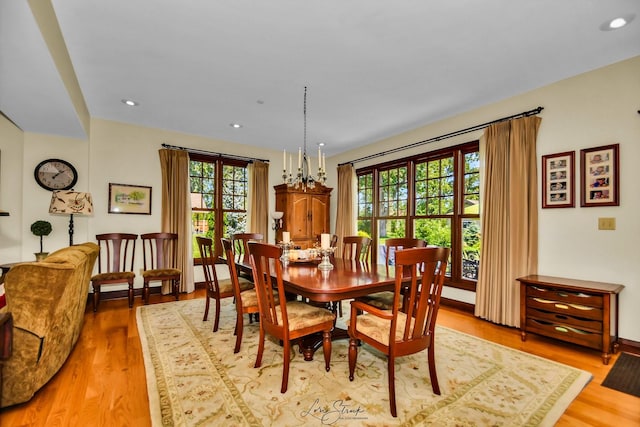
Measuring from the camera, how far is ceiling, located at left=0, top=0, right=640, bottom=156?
6.78 ft

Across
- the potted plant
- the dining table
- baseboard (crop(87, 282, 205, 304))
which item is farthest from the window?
the potted plant

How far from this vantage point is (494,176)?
3506mm

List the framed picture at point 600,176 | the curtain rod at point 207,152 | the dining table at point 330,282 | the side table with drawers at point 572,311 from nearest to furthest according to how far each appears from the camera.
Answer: the dining table at point 330,282 < the side table with drawers at point 572,311 < the framed picture at point 600,176 < the curtain rod at point 207,152

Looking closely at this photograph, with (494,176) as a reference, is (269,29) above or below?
above

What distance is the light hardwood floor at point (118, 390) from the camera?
1718 mm

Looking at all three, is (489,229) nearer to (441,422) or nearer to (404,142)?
(404,142)

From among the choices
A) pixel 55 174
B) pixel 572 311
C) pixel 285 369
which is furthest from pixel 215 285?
pixel 572 311

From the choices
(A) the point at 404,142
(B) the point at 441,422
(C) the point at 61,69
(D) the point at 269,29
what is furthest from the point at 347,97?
(B) the point at 441,422

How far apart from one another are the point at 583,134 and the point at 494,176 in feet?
2.85

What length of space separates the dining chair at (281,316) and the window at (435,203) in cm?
258

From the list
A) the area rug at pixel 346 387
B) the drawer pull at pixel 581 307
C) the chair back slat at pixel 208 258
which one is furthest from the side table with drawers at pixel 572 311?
the chair back slat at pixel 208 258

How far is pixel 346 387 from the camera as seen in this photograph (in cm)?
203

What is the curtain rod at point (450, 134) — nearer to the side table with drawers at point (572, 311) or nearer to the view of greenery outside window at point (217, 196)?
the side table with drawers at point (572, 311)

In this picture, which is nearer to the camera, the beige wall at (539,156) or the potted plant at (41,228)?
the beige wall at (539,156)
